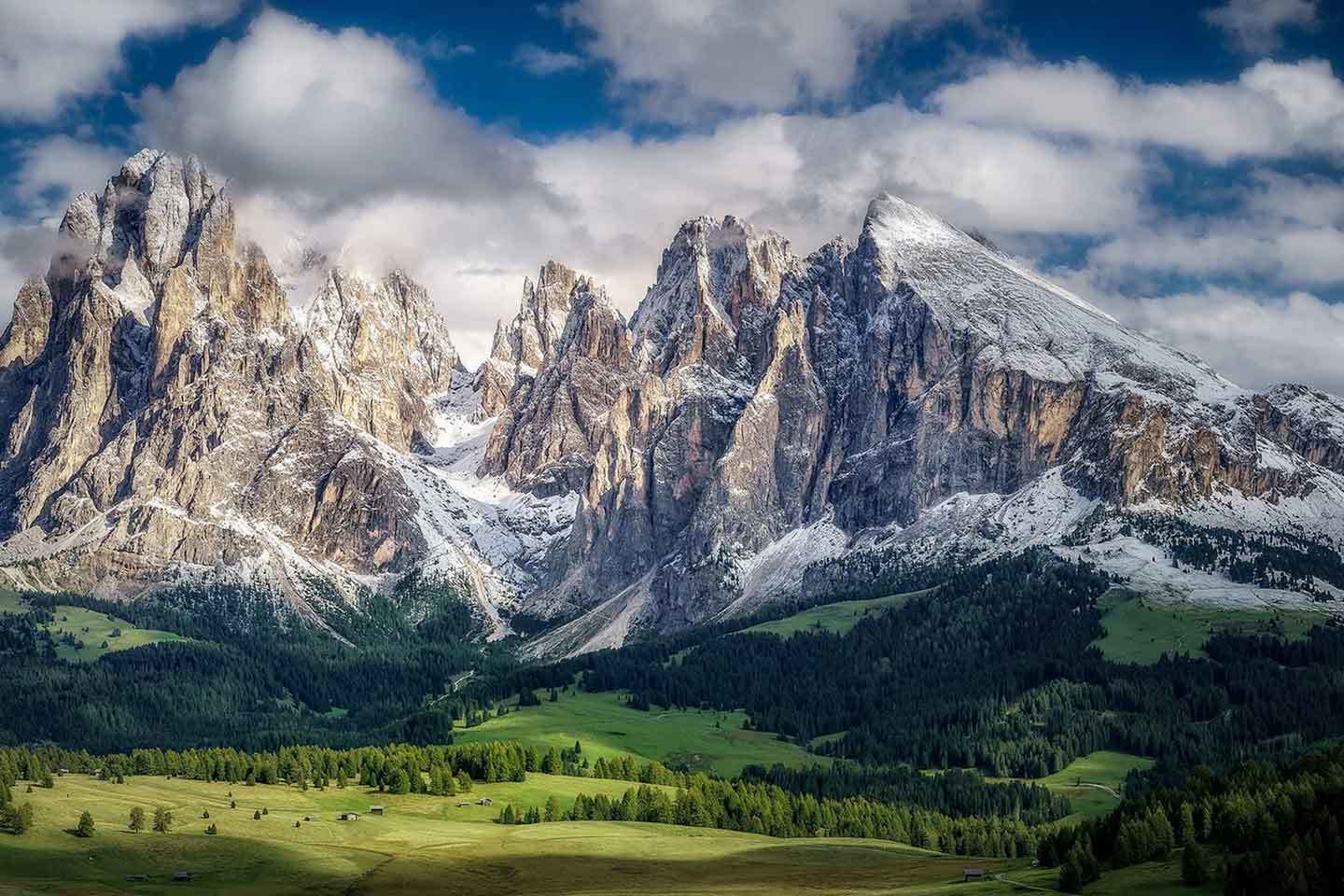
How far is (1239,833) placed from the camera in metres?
130

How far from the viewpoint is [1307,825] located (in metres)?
122

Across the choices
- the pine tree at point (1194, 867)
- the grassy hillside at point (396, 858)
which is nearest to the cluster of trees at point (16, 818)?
the grassy hillside at point (396, 858)

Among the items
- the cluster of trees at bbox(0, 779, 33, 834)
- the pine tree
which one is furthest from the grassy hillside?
the pine tree

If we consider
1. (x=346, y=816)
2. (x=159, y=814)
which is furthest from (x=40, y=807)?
(x=346, y=816)

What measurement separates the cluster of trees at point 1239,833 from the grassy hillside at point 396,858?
983 centimetres

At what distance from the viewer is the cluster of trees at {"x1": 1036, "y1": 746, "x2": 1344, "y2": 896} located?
11556 cm

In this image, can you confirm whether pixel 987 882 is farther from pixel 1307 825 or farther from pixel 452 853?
pixel 452 853

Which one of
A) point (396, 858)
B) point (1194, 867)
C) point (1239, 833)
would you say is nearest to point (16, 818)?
point (396, 858)

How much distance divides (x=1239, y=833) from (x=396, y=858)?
86.0 meters

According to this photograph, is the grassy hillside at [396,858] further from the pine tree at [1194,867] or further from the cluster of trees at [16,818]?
the pine tree at [1194,867]

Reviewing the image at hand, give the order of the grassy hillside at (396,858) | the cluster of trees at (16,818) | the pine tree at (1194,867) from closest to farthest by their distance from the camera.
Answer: the pine tree at (1194,867)
the grassy hillside at (396,858)
the cluster of trees at (16,818)

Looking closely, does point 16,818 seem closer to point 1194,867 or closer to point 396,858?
point 396,858

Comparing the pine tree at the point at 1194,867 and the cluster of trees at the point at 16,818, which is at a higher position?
the cluster of trees at the point at 16,818

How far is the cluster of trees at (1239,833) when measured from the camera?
379 ft
